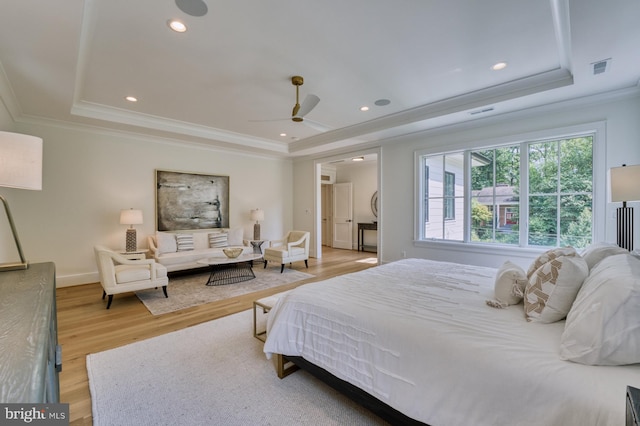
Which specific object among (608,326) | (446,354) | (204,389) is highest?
(608,326)

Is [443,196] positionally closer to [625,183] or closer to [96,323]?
[625,183]

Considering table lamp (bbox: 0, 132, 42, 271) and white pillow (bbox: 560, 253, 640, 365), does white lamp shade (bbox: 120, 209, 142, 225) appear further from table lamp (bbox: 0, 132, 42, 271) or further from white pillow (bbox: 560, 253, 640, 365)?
white pillow (bbox: 560, 253, 640, 365)

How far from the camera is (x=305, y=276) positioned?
5.20 metres

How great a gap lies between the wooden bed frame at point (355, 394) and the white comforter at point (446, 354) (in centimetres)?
6

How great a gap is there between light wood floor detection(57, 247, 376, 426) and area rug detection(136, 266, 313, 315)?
0.47 feet

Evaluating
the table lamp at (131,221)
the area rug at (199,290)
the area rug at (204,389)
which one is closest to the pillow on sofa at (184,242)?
the area rug at (199,290)

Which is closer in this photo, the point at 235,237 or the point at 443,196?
the point at 443,196

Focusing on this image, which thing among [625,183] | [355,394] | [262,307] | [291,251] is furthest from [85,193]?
[625,183]

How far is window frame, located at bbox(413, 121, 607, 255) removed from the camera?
11.6 feet

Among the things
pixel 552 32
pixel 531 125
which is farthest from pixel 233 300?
pixel 531 125

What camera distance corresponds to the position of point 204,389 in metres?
2.00

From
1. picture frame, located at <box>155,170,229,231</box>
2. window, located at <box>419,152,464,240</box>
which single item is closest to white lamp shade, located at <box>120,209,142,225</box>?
picture frame, located at <box>155,170,229,231</box>

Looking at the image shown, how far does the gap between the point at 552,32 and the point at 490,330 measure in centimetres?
267

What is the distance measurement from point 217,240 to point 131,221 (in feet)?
5.04
